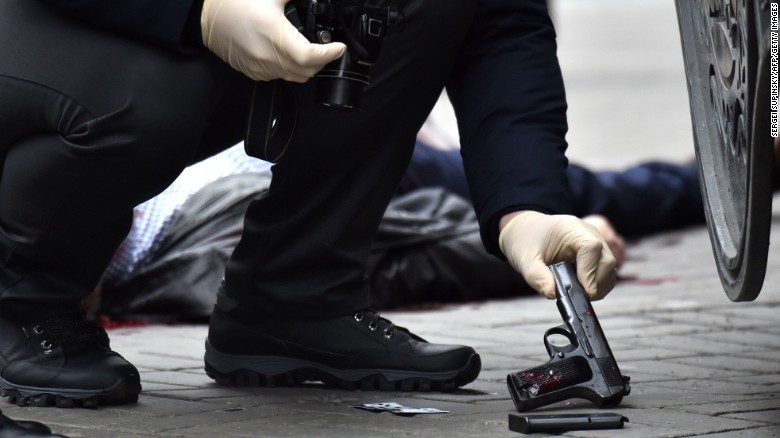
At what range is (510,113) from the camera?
234cm

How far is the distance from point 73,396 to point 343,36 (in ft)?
2.38

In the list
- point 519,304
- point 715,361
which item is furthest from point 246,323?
point 519,304

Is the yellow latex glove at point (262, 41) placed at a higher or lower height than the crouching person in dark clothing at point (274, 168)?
higher

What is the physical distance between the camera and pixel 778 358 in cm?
276

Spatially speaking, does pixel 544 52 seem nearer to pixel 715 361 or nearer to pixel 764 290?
pixel 715 361

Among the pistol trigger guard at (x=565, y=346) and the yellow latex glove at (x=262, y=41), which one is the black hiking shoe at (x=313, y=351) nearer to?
the pistol trigger guard at (x=565, y=346)

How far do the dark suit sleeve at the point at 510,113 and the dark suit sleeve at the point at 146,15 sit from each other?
1.73 ft

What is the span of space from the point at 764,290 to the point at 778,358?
3.07 feet

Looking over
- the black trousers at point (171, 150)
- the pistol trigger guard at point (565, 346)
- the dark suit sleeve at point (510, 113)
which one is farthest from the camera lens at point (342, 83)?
the pistol trigger guard at point (565, 346)

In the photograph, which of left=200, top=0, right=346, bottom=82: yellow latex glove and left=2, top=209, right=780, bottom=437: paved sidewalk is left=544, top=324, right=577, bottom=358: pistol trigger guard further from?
left=200, top=0, right=346, bottom=82: yellow latex glove

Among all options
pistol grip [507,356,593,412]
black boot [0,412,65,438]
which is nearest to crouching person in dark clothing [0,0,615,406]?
pistol grip [507,356,593,412]

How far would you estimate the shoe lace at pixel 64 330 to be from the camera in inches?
90.9

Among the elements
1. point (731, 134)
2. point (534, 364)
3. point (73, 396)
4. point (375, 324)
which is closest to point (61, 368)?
point (73, 396)

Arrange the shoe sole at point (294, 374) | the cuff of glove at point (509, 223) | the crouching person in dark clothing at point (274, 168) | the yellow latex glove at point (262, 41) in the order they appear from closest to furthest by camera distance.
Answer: the yellow latex glove at point (262, 41)
the crouching person in dark clothing at point (274, 168)
the cuff of glove at point (509, 223)
the shoe sole at point (294, 374)
